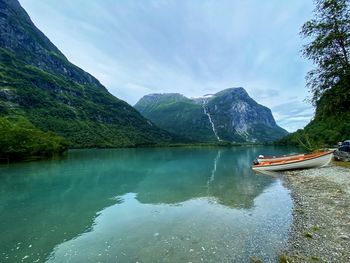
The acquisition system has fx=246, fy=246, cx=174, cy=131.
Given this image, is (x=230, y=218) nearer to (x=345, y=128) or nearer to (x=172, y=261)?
(x=172, y=261)

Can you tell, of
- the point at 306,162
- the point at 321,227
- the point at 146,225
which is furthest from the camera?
the point at 306,162

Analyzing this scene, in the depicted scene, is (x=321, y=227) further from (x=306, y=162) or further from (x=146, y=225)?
(x=306, y=162)

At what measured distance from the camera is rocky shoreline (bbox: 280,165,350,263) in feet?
33.2

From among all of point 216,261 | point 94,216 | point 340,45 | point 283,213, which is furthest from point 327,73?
point 94,216

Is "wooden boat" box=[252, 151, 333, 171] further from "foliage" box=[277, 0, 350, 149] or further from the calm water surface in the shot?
"foliage" box=[277, 0, 350, 149]

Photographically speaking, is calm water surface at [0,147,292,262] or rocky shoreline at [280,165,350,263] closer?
rocky shoreline at [280,165,350,263]

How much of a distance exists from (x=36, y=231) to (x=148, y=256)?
29.2 ft

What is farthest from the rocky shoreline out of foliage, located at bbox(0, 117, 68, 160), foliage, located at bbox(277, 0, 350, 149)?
foliage, located at bbox(0, 117, 68, 160)

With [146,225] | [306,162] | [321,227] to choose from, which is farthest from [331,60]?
[306,162]

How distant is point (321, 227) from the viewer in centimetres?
1326

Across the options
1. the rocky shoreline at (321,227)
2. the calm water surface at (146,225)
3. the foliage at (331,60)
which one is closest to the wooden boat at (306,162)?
the calm water surface at (146,225)

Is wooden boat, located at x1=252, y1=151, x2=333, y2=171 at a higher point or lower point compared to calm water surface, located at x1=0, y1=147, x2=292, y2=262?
higher

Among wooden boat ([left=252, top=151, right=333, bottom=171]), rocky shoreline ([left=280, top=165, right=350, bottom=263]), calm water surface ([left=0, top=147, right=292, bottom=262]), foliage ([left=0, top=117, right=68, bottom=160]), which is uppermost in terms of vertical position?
foliage ([left=0, top=117, right=68, bottom=160])

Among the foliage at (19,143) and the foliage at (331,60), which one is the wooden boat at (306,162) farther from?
the foliage at (19,143)
